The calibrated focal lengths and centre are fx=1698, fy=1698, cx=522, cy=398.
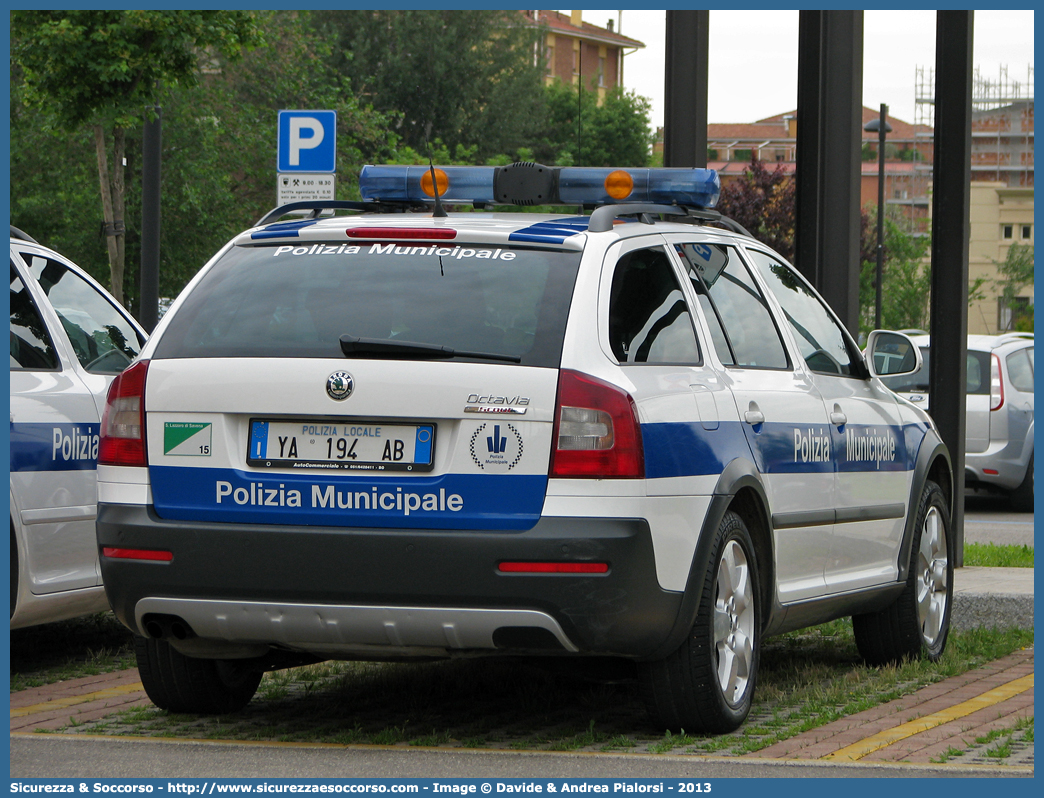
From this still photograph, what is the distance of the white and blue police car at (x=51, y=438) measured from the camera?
254 inches

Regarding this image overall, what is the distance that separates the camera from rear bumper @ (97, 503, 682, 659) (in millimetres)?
4840

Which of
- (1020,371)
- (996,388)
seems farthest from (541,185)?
(1020,371)

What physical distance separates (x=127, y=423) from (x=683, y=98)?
525 centimetres

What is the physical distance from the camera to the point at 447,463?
4.89 meters

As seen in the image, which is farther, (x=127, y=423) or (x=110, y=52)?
(x=110, y=52)

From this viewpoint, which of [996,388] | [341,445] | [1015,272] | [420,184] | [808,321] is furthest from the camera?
[1015,272]

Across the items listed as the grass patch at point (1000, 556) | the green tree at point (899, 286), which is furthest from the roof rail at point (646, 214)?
the green tree at point (899, 286)

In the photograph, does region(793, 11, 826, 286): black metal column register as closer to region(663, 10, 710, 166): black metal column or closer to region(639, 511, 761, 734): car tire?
region(663, 10, 710, 166): black metal column

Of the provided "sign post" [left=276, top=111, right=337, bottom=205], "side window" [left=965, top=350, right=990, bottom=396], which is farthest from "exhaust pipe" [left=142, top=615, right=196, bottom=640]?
"side window" [left=965, top=350, right=990, bottom=396]

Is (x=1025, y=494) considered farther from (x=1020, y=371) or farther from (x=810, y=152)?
(x=810, y=152)

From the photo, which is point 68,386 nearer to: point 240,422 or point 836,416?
point 240,422

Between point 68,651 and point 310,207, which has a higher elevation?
point 310,207

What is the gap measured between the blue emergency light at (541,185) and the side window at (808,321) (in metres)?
0.38

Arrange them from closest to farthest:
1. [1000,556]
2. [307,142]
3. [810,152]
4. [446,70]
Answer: [810,152] → [1000,556] → [307,142] → [446,70]
